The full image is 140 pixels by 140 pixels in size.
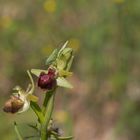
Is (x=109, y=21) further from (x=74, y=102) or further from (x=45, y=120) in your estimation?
(x=45, y=120)

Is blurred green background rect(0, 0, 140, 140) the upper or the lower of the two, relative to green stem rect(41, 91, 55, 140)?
lower

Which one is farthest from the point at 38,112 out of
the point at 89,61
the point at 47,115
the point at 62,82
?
the point at 89,61

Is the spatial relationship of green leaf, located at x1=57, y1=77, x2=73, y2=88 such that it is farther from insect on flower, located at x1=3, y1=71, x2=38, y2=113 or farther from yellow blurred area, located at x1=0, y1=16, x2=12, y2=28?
yellow blurred area, located at x1=0, y1=16, x2=12, y2=28

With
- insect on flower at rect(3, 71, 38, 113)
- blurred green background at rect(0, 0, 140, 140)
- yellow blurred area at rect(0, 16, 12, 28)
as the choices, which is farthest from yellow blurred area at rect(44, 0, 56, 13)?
insect on flower at rect(3, 71, 38, 113)

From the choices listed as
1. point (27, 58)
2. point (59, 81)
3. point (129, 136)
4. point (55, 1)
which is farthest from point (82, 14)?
point (59, 81)

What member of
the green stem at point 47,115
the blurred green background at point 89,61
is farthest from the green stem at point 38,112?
the blurred green background at point 89,61

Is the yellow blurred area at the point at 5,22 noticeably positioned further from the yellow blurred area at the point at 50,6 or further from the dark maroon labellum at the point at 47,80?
the dark maroon labellum at the point at 47,80
